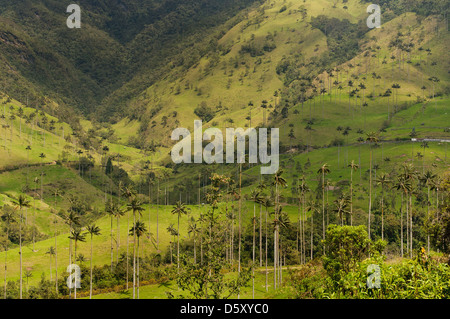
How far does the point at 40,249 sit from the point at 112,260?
3292 centimetres

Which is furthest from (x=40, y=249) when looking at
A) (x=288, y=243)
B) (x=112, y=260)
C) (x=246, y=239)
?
(x=288, y=243)

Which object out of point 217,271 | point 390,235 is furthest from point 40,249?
point 217,271

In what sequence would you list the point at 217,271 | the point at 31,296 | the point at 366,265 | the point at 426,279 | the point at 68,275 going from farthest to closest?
the point at 68,275 → the point at 31,296 → the point at 217,271 → the point at 366,265 → the point at 426,279

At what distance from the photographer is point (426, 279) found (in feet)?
107

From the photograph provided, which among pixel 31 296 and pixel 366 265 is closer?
pixel 366 265

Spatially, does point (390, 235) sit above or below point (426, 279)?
below

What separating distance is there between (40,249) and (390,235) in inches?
4693

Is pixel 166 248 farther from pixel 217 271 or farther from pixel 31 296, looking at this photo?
pixel 217 271
